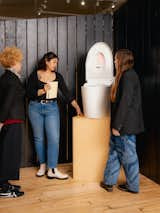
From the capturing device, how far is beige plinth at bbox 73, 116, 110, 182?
3500 mm

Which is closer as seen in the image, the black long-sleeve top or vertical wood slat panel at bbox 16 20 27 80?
the black long-sleeve top

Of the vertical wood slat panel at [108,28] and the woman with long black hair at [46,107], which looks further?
the vertical wood slat panel at [108,28]

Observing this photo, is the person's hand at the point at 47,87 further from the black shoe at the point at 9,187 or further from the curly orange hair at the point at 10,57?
the black shoe at the point at 9,187

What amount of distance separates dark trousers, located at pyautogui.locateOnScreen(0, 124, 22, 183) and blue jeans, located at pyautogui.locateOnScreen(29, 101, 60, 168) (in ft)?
1.65

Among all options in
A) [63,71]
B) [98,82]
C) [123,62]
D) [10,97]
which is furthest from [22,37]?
[123,62]

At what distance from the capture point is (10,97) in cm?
299

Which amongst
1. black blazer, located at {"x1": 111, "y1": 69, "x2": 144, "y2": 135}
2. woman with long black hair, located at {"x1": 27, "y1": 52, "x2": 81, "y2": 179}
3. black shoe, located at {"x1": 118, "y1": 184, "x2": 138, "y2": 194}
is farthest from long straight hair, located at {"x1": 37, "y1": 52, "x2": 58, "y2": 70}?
black shoe, located at {"x1": 118, "y1": 184, "x2": 138, "y2": 194}

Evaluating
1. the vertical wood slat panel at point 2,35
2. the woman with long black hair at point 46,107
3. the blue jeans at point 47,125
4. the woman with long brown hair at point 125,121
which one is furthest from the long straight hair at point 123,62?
the vertical wood slat panel at point 2,35

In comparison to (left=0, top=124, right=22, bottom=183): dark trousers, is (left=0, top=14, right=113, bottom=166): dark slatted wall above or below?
above

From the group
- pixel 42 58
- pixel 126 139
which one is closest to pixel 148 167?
pixel 126 139

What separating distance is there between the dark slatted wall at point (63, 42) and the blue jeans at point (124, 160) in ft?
3.08

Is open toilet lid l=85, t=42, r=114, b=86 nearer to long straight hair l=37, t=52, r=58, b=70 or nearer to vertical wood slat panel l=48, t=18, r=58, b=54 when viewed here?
long straight hair l=37, t=52, r=58, b=70

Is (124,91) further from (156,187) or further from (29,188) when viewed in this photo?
(29,188)

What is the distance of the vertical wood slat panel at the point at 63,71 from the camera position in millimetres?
3975
